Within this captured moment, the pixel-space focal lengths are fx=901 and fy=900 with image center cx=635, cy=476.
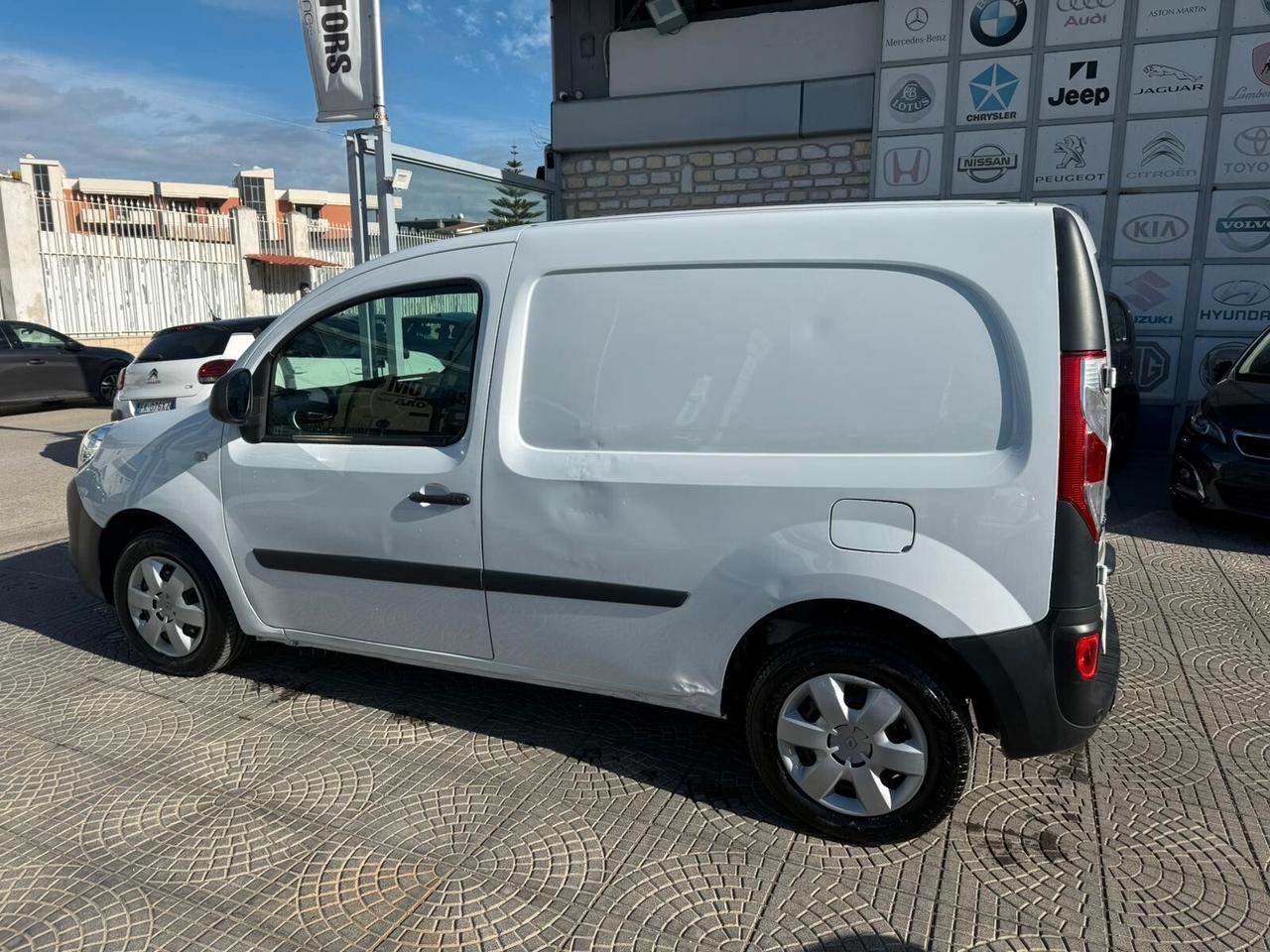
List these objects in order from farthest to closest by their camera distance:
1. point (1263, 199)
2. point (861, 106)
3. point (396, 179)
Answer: point (861, 106), point (1263, 199), point (396, 179)

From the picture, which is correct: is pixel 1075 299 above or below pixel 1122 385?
above

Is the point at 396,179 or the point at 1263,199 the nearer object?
the point at 396,179

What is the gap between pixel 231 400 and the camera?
3.43m

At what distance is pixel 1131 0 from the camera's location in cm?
917

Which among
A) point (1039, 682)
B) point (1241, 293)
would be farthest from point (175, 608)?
point (1241, 293)

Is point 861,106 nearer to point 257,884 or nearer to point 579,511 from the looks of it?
point 579,511

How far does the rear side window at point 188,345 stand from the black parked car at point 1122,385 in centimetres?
858

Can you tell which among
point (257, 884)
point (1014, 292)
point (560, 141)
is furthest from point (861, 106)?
point (257, 884)

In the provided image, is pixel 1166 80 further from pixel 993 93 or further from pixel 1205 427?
pixel 1205 427

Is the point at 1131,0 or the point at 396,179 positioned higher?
the point at 1131,0

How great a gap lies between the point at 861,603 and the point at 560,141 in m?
10.2

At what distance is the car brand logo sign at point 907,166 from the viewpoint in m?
10.2

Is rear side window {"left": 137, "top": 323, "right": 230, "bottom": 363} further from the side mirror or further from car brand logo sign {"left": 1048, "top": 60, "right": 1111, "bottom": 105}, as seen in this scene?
car brand logo sign {"left": 1048, "top": 60, "right": 1111, "bottom": 105}

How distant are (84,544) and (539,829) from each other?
264cm
